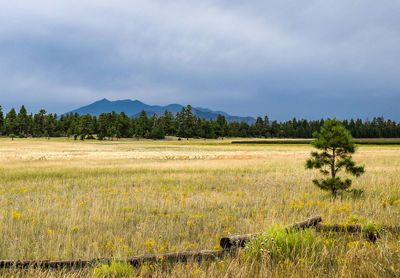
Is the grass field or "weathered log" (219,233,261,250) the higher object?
"weathered log" (219,233,261,250)

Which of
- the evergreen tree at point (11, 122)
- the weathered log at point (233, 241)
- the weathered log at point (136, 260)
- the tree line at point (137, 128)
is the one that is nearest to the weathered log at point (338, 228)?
the weathered log at point (233, 241)

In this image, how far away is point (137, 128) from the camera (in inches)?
4771

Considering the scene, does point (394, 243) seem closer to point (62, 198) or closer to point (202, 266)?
point (202, 266)

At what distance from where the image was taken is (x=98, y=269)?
12.8ft

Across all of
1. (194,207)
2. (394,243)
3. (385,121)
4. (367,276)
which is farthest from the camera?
(385,121)

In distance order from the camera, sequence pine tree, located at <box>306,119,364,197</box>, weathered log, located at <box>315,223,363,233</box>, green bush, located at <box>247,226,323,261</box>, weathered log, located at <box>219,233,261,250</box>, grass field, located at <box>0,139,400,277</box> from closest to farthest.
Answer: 1. grass field, located at <box>0,139,400,277</box>
2. green bush, located at <box>247,226,323,261</box>
3. weathered log, located at <box>219,233,261,250</box>
4. weathered log, located at <box>315,223,363,233</box>
5. pine tree, located at <box>306,119,364,197</box>

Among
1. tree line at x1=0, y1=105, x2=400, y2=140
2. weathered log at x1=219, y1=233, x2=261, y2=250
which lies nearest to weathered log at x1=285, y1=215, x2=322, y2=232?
weathered log at x1=219, y1=233, x2=261, y2=250

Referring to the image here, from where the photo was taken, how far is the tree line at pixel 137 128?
369 ft

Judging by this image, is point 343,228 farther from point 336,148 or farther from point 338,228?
point 336,148

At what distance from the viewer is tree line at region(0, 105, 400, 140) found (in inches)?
4425

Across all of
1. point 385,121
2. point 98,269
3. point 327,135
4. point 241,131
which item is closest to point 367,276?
point 98,269

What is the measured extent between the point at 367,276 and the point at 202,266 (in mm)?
2301

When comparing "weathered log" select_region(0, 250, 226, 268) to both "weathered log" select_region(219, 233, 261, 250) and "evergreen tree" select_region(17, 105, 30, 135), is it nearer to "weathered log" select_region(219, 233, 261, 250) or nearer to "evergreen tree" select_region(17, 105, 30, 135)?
"weathered log" select_region(219, 233, 261, 250)

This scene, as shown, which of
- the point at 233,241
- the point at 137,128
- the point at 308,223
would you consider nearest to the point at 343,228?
the point at 308,223
